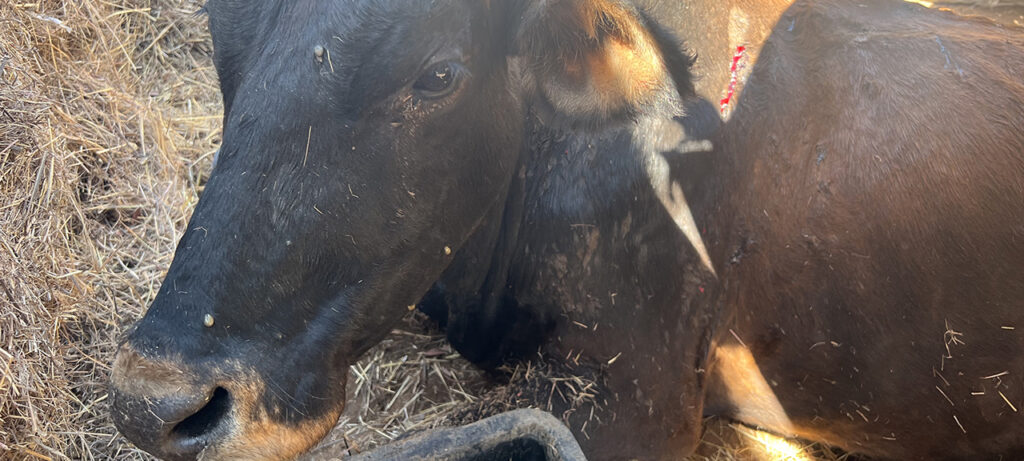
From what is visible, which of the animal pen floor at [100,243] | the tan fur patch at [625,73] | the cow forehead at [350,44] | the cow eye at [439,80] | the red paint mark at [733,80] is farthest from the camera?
the animal pen floor at [100,243]

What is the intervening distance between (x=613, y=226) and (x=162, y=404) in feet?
5.21

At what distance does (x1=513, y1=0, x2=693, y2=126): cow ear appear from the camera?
226cm

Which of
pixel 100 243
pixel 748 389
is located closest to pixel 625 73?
pixel 748 389

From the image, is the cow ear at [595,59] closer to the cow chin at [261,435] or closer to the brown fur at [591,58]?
the brown fur at [591,58]

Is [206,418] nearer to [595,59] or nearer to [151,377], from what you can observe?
[151,377]

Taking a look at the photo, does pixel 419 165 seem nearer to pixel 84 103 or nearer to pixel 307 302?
pixel 307 302

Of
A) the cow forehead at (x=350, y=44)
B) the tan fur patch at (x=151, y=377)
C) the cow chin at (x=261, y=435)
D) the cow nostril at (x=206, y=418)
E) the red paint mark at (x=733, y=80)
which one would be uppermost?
the cow forehead at (x=350, y=44)

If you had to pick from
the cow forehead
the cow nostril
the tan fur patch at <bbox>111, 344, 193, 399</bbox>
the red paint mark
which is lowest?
the cow nostril

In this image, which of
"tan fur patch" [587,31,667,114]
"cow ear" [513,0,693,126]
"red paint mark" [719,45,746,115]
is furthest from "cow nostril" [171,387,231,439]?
"red paint mark" [719,45,746,115]

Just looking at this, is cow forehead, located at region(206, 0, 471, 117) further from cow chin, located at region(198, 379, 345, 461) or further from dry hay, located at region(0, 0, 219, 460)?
dry hay, located at region(0, 0, 219, 460)

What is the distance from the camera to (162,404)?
6.74 feet

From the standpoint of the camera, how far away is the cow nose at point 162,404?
6.76 feet

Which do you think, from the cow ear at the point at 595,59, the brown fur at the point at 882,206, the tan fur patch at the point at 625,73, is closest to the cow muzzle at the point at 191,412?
the cow ear at the point at 595,59

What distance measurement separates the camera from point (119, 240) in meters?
4.25
